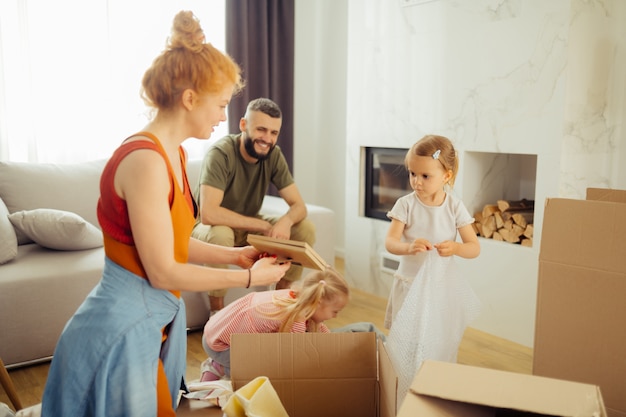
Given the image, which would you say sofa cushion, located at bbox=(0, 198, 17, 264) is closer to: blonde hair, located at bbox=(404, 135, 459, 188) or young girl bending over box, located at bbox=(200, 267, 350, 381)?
young girl bending over box, located at bbox=(200, 267, 350, 381)

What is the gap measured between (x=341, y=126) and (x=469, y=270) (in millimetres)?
1919

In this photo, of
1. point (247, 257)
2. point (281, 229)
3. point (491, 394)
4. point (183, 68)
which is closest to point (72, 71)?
point (281, 229)

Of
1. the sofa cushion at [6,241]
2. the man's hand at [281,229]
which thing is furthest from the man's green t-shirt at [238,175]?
the sofa cushion at [6,241]

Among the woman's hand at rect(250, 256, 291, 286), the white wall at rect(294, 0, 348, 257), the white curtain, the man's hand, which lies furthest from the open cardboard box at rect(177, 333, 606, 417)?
the white wall at rect(294, 0, 348, 257)

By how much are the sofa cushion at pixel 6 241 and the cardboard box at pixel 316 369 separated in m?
1.72

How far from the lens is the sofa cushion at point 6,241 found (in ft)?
8.62

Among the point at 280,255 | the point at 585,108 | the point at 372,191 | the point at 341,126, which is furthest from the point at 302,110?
the point at 280,255

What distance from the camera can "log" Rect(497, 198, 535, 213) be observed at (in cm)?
314

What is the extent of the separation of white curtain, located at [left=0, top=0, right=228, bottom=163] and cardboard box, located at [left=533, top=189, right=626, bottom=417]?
3181 millimetres

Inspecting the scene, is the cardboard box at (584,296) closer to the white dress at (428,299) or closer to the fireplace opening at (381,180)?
the white dress at (428,299)

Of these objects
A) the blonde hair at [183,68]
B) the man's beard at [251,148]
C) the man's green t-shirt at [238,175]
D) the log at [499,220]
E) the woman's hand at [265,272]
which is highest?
the blonde hair at [183,68]

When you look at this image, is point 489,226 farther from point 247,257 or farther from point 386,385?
point 386,385

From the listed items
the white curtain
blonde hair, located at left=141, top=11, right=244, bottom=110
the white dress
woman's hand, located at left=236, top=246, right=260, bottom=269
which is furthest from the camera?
the white curtain

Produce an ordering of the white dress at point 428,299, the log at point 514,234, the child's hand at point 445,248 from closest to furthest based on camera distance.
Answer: the white dress at point 428,299 < the child's hand at point 445,248 < the log at point 514,234
